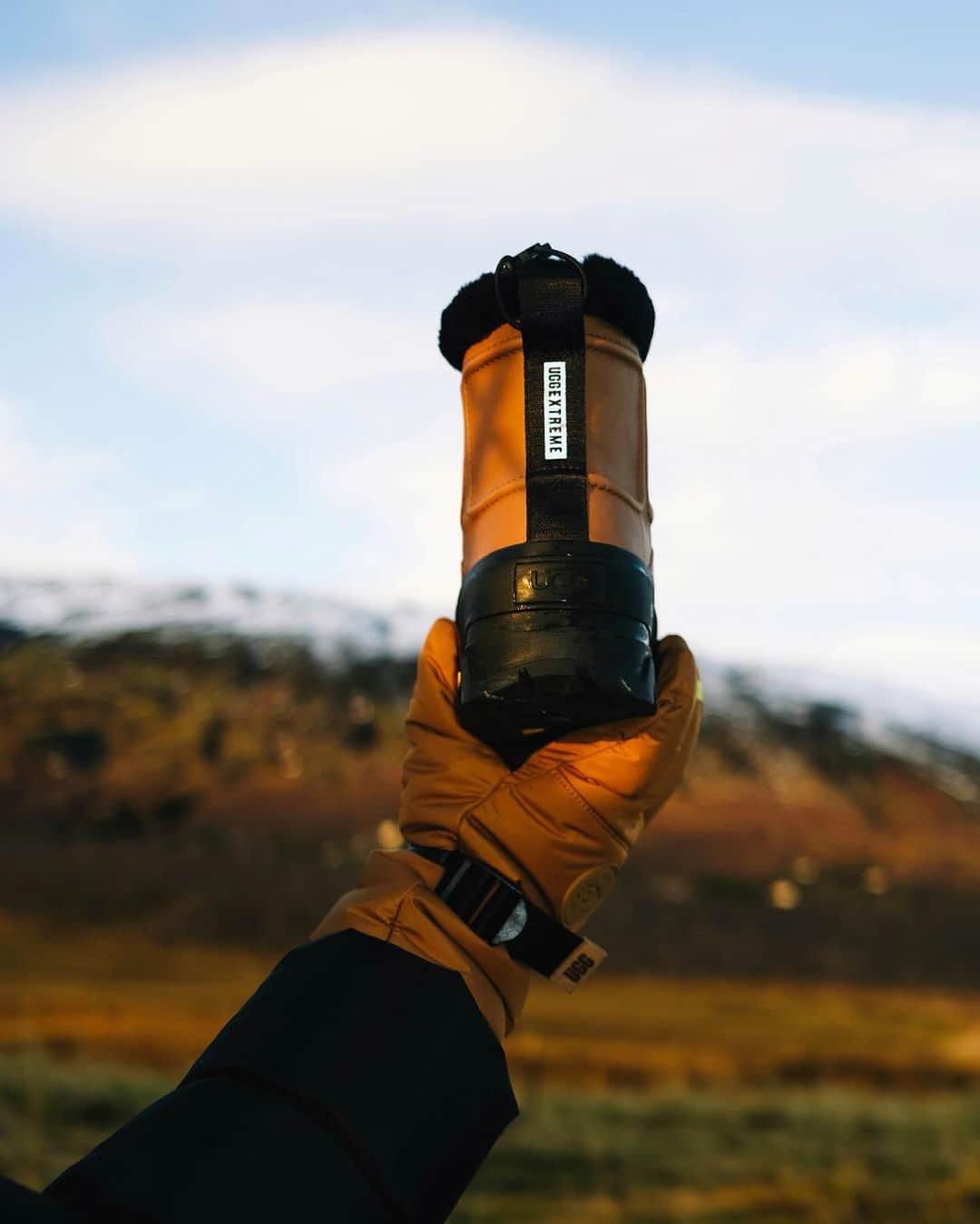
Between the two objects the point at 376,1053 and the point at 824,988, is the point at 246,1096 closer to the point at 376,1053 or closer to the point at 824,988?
the point at 376,1053

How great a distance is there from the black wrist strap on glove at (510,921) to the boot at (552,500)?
0.20m

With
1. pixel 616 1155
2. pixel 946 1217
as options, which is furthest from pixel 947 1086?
pixel 616 1155

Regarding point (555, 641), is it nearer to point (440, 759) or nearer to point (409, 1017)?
point (440, 759)

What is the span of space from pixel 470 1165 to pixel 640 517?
101 centimetres

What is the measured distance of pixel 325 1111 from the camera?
1.57 meters

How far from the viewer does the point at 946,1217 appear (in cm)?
955

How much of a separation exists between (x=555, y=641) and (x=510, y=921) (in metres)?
0.43

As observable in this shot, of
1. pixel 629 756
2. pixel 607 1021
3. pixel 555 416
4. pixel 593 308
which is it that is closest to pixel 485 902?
pixel 629 756

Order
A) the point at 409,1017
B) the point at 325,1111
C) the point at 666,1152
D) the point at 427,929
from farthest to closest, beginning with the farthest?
1. the point at 666,1152
2. the point at 427,929
3. the point at 409,1017
4. the point at 325,1111

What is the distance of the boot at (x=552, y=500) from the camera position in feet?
5.92

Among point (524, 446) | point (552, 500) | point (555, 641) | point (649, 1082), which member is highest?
point (524, 446)

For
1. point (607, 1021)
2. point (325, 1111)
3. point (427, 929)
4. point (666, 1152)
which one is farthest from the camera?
point (607, 1021)

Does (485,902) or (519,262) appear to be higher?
(519,262)

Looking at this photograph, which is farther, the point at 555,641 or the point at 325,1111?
the point at 555,641
